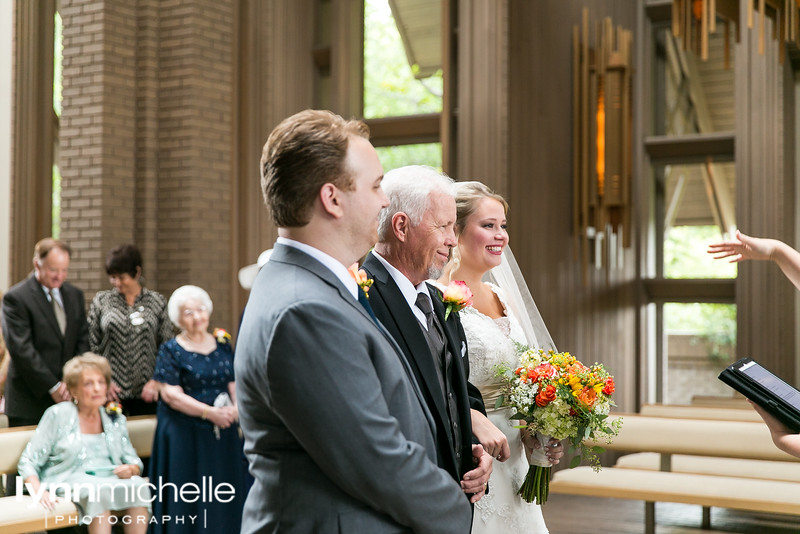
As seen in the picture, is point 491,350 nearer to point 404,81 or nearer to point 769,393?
point 769,393

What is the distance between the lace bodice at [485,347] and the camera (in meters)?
3.28

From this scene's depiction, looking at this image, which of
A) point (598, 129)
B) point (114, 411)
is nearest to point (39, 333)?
point (114, 411)

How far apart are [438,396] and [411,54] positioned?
772cm

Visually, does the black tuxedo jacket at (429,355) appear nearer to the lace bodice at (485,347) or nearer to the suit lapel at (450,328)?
the suit lapel at (450,328)

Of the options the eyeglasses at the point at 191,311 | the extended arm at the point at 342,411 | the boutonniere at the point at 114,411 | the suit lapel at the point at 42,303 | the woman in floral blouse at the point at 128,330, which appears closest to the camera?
the extended arm at the point at 342,411

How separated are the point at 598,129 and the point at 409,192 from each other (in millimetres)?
6916

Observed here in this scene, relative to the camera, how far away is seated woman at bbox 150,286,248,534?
5551 mm

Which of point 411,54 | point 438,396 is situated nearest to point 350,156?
point 438,396

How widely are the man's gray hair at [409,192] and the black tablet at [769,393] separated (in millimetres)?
1010

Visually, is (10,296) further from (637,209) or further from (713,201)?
(713,201)

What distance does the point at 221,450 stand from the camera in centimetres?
568

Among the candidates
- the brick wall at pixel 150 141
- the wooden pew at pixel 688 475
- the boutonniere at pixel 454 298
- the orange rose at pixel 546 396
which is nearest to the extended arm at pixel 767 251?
the orange rose at pixel 546 396

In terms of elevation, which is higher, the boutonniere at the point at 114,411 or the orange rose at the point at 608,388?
the orange rose at the point at 608,388

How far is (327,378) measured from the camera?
1582 millimetres
